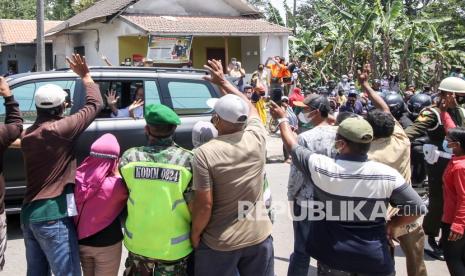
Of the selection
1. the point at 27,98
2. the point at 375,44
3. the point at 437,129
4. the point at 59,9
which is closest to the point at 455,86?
the point at 437,129

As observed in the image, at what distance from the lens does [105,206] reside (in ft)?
10.2

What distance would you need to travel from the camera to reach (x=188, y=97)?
647 centimetres

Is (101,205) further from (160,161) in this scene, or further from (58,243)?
(160,161)

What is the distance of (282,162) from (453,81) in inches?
262

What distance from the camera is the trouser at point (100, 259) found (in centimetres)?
319

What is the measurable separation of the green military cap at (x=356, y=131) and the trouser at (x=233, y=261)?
2.72 feet

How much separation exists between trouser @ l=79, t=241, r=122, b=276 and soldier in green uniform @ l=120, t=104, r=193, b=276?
316 millimetres

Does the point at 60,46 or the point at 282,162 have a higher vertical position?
the point at 60,46

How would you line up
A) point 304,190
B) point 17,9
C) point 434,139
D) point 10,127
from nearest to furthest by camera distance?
point 10,127
point 304,190
point 434,139
point 17,9

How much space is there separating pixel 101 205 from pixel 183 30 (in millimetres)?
16001

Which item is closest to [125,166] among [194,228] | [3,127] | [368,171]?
[194,228]

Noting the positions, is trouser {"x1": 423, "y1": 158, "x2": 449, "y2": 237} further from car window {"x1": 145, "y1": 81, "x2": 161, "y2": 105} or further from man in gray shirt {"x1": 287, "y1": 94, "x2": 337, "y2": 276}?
car window {"x1": 145, "y1": 81, "x2": 161, "y2": 105}

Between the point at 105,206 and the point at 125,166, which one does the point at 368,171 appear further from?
the point at 105,206

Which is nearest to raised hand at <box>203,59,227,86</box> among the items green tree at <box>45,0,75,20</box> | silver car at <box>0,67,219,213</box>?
silver car at <box>0,67,219,213</box>
